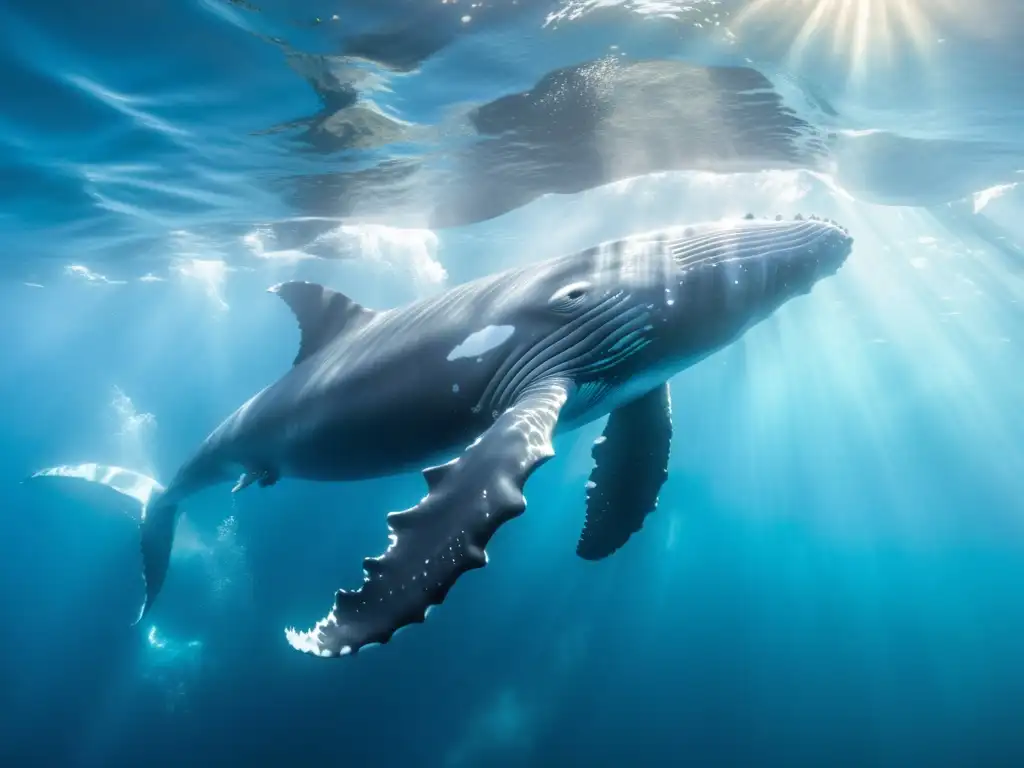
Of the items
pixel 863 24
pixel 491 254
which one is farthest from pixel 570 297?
pixel 491 254

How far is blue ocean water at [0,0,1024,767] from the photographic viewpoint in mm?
12008

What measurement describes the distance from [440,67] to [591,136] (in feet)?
17.8

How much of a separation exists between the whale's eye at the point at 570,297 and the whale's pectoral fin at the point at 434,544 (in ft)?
5.72

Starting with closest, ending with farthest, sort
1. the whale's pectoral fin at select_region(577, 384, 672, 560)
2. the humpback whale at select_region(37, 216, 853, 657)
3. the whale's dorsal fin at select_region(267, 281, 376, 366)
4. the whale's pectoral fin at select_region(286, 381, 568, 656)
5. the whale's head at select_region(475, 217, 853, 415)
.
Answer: the whale's pectoral fin at select_region(286, 381, 568, 656), the humpback whale at select_region(37, 216, 853, 657), the whale's head at select_region(475, 217, 853, 415), the whale's pectoral fin at select_region(577, 384, 672, 560), the whale's dorsal fin at select_region(267, 281, 376, 366)

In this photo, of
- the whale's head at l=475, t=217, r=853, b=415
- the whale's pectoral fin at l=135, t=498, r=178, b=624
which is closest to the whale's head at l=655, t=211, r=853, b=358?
the whale's head at l=475, t=217, r=853, b=415

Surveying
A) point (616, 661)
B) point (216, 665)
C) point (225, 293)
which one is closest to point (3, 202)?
point (216, 665)

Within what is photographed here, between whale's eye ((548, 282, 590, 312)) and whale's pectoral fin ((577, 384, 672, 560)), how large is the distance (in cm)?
196

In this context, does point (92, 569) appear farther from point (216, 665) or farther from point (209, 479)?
point (209, 479)

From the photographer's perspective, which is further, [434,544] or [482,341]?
[482,341]

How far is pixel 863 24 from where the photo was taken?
11484 mm

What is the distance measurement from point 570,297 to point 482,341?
0.91 metres

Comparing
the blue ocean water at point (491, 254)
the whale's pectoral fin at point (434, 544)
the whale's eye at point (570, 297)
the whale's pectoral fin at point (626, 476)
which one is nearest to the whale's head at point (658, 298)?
the whale's eye at point (570, 297)

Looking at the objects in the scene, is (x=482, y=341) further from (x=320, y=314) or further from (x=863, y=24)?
(x=863, y=24)

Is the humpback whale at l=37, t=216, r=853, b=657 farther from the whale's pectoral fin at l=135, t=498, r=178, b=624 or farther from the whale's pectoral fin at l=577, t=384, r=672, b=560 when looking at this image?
the whale's pectoral fin at l=135, t=498, r=178, b=624
